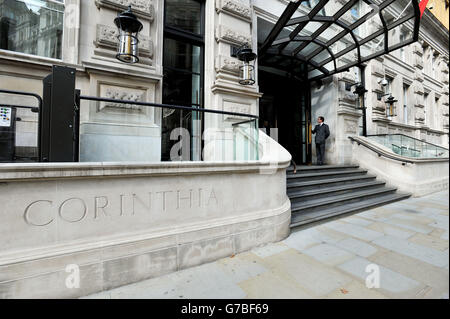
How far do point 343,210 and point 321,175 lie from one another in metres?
1.51

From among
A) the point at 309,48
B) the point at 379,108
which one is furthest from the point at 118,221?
the point at 379,108

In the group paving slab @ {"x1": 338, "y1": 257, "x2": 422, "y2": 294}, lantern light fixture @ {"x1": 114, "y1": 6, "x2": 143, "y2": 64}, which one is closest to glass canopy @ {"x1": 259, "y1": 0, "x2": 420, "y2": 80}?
lantern light fixture @ {"x1": 114, "y1": 6, "x2": 143, "y2": 64}

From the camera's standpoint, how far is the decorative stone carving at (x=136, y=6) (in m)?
4.61

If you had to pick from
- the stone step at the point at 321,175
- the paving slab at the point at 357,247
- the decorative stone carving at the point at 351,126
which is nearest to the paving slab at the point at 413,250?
the paving slab at the point at 357,247

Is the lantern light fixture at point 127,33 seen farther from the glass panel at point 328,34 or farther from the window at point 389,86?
the window at point 389,86

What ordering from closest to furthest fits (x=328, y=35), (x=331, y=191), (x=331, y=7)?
(x=331, y=191) → (x=328, y=35) → (x=331, y=7)

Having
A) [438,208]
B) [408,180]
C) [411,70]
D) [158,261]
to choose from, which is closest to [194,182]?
[158,261]

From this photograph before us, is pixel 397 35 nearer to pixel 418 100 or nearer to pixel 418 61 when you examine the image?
pixel 418 61

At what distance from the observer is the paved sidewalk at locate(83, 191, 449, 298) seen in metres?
2.51

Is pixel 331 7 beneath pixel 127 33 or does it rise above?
above

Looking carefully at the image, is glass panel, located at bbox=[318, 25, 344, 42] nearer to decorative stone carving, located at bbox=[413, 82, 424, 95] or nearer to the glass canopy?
the glass canopy

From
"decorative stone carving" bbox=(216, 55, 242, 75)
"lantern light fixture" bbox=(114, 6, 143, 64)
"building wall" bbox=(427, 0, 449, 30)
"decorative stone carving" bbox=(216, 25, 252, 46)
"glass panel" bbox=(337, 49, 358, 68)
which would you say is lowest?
"building wall" bbox=(427, 0, 449, 30)

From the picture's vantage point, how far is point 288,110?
10.6 m

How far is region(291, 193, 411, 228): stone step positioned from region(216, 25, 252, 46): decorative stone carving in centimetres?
520
